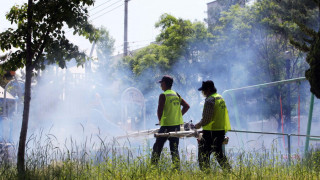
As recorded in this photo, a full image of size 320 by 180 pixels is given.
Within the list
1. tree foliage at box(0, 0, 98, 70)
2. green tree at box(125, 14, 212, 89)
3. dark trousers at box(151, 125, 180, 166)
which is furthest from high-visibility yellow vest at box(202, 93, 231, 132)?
green tree at box(125, 14, 212, 89)

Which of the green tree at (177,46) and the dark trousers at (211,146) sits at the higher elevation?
the green tree at (177,46)

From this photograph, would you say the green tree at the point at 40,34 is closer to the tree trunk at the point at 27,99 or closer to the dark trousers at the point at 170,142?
the tree trunk at the point at 27,99

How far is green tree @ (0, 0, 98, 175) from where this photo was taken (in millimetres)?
6312

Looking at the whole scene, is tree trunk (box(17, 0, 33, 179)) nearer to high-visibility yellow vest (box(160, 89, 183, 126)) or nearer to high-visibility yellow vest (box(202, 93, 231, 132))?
high-visibility yellow vest (box(160, 89, 183, 126))

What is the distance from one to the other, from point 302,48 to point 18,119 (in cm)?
1227

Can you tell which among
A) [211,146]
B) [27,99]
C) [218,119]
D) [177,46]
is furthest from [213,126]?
[177,46]

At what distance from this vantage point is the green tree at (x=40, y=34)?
6.31 m

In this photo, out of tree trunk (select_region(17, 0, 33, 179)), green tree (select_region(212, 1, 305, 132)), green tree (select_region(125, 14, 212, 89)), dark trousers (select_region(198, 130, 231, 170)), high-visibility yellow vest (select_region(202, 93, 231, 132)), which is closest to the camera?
dark trousers (select_region(198, 130, 231, 170))

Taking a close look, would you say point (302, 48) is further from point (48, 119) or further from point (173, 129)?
point (48, 119)

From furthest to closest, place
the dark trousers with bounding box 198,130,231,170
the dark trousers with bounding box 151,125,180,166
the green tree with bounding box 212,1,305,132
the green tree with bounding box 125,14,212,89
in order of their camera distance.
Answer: the green tree with bounding box 125,14,212,89 < the green tree with bounding box 212,1,305,132 < the dark trousers with bounding box 151,125,180,166 < the dark trousers with bounding box 198,130,231,170

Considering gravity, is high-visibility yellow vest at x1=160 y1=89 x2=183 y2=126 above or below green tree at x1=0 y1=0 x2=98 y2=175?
below

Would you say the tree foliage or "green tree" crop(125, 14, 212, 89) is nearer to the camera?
the tree foliage

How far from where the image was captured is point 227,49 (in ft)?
61.8

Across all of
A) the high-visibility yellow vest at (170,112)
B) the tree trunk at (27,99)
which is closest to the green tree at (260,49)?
the high-visibility yellow vest at (170,112)
